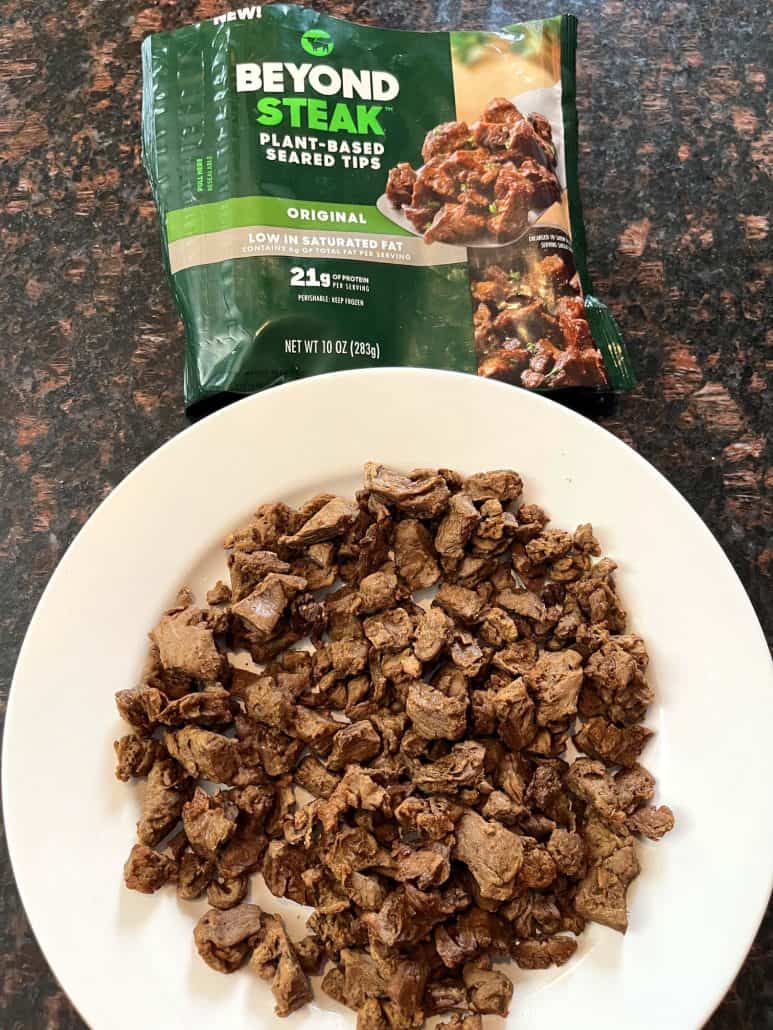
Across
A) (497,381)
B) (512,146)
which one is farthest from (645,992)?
(512,146)

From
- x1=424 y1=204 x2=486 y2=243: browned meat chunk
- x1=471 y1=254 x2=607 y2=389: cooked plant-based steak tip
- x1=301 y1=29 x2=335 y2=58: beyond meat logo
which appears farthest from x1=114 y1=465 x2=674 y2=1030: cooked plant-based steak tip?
x1=301 y1=29 x2=335 y2=58: beyond meat logo

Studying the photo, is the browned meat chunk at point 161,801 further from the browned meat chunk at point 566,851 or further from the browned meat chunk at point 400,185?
the browned meat chunk at point 400,185

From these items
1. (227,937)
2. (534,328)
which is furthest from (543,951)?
(534,328)

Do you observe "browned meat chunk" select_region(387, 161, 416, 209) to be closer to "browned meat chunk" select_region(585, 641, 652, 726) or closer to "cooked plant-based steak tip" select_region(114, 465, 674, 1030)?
"cooked plant-based steak tip" select_region(114, 465, 674, 1030)

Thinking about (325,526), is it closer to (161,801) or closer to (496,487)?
(496,487)

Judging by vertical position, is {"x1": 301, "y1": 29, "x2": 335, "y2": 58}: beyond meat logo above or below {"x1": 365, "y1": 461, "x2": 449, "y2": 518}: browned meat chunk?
above

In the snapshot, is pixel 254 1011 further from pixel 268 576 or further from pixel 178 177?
pixel 178 177
